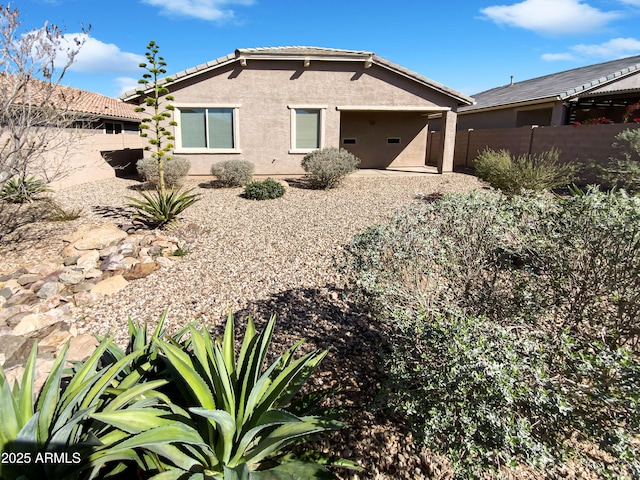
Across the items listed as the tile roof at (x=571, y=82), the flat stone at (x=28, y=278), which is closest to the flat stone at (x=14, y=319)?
the flat stone at (x=28, y=278)

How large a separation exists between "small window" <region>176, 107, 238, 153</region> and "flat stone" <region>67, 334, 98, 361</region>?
1188cm

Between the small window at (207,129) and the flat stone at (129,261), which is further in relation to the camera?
the small window at (207,129)

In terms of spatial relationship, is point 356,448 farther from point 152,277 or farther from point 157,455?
point 152,277

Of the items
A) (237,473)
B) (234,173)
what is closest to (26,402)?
(237,473)

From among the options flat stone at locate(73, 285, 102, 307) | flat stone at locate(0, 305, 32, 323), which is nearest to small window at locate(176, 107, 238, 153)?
flat stone at locate(73, 285, 102, 307)

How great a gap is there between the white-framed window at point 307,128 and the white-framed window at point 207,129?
223 centimetres

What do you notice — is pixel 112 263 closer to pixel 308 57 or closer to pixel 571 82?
pixel 308 57

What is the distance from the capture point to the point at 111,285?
6.04 meters

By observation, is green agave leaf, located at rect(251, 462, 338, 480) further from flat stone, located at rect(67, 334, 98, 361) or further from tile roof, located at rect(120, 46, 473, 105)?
tile roof, located at rect(120, 46, 473, 105)

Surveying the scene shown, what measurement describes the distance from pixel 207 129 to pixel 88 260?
9849 mm

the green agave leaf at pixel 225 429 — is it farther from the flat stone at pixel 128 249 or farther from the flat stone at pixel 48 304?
the flat stone at pixel 128 249

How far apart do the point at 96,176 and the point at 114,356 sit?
14.9 meters

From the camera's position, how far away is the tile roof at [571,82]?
17938 millimetres

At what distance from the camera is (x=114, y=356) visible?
2801mm
